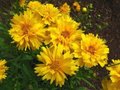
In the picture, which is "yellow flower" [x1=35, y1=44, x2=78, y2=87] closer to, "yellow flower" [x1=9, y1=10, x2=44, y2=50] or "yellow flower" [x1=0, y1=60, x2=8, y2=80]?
"yellow flower" [x1=9, y1=10, x2=44, y2=50]

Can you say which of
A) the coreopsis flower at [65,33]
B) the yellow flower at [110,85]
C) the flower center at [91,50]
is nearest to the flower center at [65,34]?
the coreopsis flower at [65,33]

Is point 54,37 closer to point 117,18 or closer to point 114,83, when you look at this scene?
point 114,83

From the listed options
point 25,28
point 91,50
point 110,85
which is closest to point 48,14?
point 25,28

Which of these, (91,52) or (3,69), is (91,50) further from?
(3,69)

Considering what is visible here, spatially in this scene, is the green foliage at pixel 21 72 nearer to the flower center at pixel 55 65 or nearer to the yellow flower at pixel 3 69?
the yellow flower at pixel 3 69

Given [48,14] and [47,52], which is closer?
[47,52]

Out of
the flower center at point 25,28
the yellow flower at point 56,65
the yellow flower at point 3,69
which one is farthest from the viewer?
the yellow flower at point 3,69

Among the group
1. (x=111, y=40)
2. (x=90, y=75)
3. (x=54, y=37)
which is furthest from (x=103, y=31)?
(x=54, y=37)
